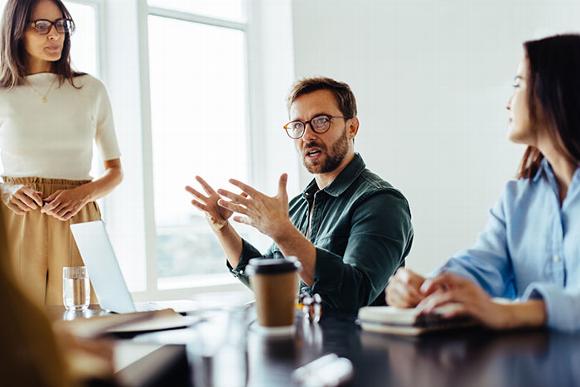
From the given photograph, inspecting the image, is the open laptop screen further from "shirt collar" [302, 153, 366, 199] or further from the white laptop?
"shirt collar" [302, 153, 366, 199]

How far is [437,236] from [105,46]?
8.23 ft

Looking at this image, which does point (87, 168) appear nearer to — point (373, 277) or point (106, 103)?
point (106, 103)

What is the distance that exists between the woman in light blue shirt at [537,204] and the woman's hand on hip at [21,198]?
157cm

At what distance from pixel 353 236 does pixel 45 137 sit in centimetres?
137

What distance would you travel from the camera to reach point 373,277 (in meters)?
1.87

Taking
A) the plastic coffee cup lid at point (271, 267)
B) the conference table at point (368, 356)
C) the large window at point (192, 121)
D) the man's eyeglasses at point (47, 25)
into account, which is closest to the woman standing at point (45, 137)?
the man's eyeglasses at point (47, 25)

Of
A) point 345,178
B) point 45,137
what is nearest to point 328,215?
point 345,178

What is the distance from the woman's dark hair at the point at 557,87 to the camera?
4.79ft

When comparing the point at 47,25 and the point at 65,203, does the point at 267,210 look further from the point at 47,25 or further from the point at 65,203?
the point at 47,25

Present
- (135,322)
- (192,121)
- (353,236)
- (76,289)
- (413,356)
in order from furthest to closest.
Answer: (192,121), (353,236), (76,289), (135,322), (413,356)

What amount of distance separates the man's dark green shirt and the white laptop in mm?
375

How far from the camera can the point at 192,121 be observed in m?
4.30

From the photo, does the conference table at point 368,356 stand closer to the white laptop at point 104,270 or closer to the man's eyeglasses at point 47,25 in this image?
the white laptop at point 104,270

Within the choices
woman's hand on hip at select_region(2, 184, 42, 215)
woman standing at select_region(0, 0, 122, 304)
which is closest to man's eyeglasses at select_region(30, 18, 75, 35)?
woman standing at select_region(0, 0, 122, 304)
